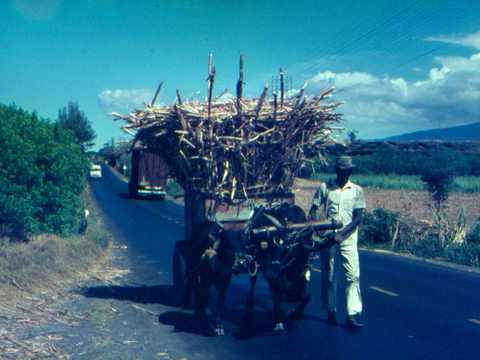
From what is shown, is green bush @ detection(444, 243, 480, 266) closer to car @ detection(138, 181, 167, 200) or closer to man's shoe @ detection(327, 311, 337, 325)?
man's shoe @ detection(327, 311, 337, 325)

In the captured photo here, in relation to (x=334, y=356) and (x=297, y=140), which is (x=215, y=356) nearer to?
(x=334, y=356)

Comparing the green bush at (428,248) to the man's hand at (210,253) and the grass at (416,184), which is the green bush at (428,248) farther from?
the grass at (416,184)

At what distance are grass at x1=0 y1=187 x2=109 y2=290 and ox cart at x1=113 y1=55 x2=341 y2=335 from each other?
278cm

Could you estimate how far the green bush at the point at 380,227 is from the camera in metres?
20.4

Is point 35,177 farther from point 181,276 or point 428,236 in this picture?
point 428,236

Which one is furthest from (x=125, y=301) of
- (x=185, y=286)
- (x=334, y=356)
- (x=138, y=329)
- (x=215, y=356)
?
(x=334, y=356)

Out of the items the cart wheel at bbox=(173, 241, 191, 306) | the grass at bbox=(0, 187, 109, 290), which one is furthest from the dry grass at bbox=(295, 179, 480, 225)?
the cart wheel at bbox=(173, 241, 191, 306)

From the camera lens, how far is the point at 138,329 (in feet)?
27.8

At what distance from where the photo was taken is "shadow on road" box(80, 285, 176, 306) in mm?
10484

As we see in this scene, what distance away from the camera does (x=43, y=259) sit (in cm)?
1205

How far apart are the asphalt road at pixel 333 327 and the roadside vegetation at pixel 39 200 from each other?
1340mm

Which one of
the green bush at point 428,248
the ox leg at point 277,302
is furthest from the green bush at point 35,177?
the green bush at point 428,248

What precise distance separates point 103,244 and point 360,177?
58.4 meters

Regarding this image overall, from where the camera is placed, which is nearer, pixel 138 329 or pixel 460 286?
pixel 138 329
